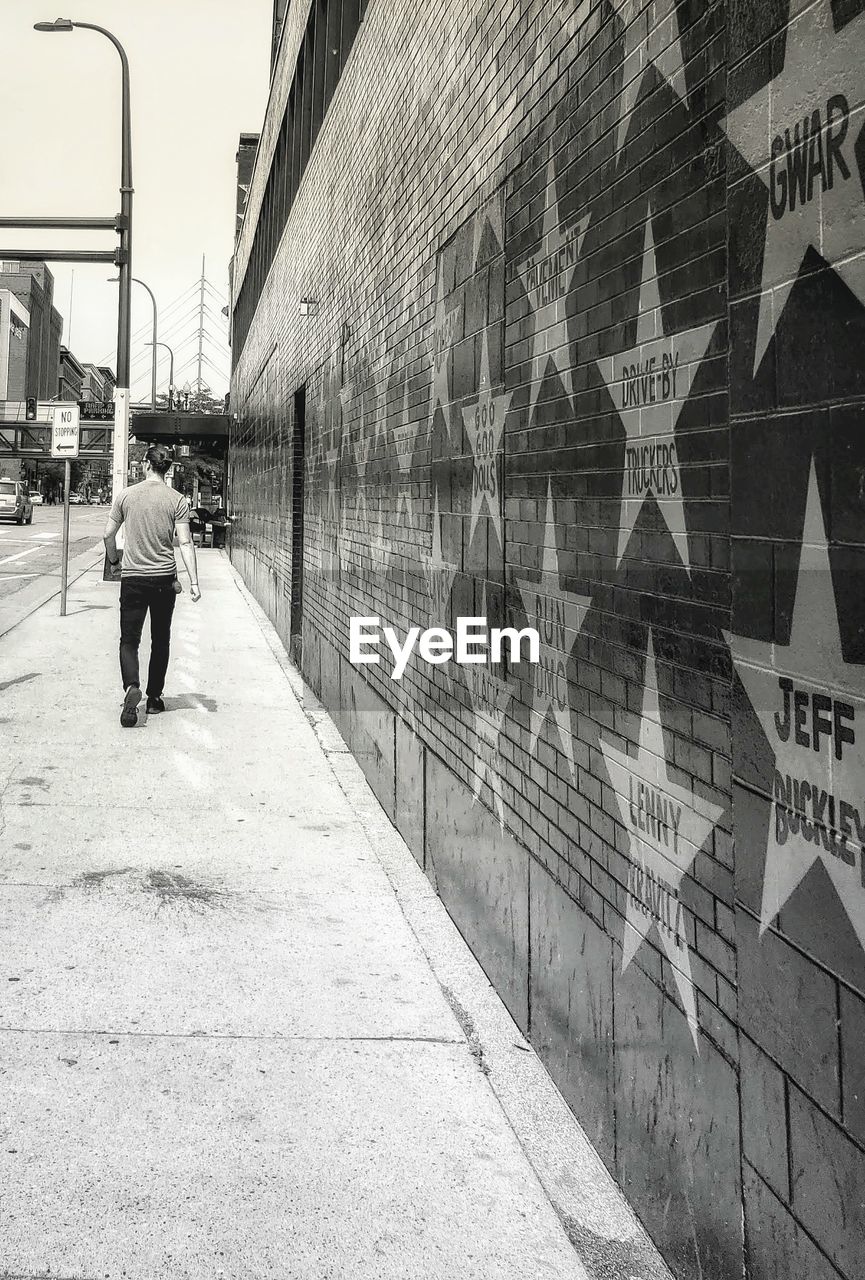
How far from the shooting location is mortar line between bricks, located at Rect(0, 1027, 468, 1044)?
3.74m

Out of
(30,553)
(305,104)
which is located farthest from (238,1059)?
(30,553)

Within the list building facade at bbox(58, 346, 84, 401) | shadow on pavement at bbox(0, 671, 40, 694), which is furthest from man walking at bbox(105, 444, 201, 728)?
building facade at bbox(58, 346, 84, 401)

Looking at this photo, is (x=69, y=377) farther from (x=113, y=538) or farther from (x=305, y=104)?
(x=113, y=538)

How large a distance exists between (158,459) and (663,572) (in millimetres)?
6984

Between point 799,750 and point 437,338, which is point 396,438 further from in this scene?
point 799,750

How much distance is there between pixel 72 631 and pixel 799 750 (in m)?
13.0

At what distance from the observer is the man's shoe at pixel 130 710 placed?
8.50 metres

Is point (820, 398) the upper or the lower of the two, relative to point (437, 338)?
lower

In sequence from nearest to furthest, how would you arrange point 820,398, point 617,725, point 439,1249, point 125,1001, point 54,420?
point 820,398
point 439,1249
point 617,725
point 125,1001
point 54,420

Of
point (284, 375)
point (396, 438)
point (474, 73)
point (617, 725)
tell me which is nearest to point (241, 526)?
point (284, 375)

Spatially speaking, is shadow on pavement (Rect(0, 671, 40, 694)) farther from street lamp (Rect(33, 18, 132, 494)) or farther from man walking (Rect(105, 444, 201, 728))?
street lamp (Rect(33, 18, 132, 494))

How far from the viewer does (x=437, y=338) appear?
5.48 meters

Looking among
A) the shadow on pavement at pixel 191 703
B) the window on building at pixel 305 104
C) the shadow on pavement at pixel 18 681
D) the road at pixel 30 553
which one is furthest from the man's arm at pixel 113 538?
the road at pixel 30 553

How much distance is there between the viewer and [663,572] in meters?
2.74
